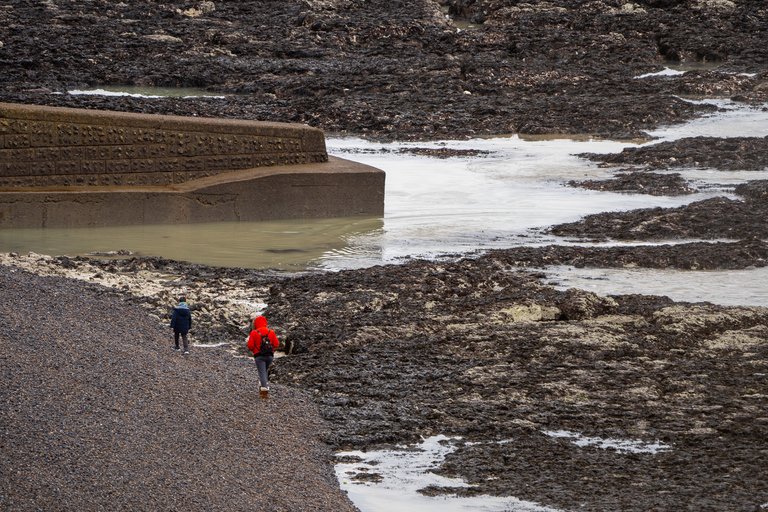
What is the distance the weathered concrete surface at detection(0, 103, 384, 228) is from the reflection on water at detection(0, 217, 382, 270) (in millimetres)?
210

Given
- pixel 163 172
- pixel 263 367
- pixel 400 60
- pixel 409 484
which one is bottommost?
pixel 409 484

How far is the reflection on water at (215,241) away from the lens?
590 inches

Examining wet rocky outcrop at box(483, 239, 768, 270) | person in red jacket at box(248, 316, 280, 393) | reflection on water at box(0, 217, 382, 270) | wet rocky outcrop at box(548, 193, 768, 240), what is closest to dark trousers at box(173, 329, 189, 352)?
person in red jacket at box(248, 316, 280, 393)

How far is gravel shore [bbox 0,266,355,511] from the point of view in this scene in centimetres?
730

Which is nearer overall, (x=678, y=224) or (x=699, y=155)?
(x=678, y=224)

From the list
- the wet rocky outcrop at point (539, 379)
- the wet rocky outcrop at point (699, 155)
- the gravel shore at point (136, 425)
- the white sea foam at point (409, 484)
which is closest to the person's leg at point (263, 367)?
the gravel shore at point (136, 425)

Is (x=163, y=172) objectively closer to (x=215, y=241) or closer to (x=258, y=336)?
(x=215, y=241)

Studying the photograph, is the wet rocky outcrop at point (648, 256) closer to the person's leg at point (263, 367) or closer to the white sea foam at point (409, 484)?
the person's leg at point (263, 367)

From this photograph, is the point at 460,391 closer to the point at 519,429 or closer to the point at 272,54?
the point at 519,429

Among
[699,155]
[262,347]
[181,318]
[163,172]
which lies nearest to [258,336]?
[262,347]

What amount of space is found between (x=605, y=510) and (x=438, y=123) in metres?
17.4

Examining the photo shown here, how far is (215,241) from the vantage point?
15.9m

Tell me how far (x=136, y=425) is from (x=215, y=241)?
768 cm

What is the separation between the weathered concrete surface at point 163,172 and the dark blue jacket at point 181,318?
20.1ft
